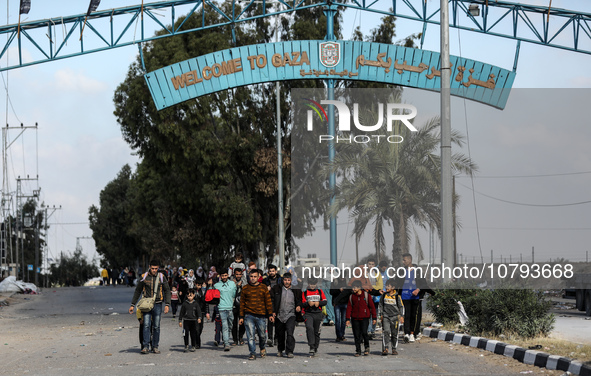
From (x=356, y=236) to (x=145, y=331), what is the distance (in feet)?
47.2

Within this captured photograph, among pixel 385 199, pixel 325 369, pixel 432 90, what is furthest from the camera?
pixel 385 199

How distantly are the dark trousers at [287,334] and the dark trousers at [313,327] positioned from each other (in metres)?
0.28

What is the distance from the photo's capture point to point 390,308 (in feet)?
48.7

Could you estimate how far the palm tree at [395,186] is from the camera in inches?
1126

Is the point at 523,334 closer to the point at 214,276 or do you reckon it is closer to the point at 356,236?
the point at 214,276

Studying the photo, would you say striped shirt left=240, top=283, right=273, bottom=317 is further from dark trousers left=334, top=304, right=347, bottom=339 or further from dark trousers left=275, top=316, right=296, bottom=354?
dark trousers left=334, top=304, right=347, bottom=339

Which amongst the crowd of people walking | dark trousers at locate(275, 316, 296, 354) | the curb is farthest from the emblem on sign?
dark trousers at locate(275, 316, 296, 354)

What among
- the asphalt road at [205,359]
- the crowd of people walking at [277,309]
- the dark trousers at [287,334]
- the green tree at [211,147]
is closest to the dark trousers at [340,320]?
the crowd of people walking at [277,309]

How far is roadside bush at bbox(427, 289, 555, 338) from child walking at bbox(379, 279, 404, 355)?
2.06 m

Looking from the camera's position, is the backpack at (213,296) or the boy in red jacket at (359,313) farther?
the backpack at (213,296)

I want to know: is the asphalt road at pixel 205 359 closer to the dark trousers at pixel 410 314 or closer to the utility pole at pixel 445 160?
the dark trousers at pixel 410 314

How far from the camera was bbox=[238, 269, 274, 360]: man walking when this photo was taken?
47.8ft

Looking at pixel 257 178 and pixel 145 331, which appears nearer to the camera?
pixel 145 331

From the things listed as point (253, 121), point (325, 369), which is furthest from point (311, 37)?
point (325, 369)
